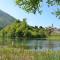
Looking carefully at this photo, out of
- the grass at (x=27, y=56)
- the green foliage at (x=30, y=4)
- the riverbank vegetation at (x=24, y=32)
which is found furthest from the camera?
the riverbank vegetation at (x=24, y=32)

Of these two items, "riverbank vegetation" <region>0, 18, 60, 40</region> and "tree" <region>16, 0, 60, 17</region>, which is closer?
"tree" <region>16, 0, 60, 17</region>

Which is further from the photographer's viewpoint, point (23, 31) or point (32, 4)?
point (23, 31)

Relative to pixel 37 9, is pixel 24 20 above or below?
above

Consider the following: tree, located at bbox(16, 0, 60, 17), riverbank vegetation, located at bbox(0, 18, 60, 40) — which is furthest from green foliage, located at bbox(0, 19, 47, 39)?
tree, located at bbox(16, 0, 60, 17)

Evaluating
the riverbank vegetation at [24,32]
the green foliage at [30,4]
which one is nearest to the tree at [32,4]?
the green foliage at [30,4]

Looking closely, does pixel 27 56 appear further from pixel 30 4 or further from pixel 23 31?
pixel 23 31

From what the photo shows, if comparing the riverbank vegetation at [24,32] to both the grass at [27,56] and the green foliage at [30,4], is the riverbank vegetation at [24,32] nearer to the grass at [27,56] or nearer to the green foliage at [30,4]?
the green foliage at [30,4]

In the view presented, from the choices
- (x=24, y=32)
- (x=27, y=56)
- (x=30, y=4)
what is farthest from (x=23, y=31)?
(x=27, y=56)

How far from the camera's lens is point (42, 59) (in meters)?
14.9

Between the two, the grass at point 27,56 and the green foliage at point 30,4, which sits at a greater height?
the green foliage at point 30,4

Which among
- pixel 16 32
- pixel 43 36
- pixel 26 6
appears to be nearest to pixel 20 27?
pixel 16 32

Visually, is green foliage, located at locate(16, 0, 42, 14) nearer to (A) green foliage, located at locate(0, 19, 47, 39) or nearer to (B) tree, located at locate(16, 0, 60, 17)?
(B) tree, located at locate(16, 0, 60, 17)

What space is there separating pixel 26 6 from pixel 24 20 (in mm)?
110891

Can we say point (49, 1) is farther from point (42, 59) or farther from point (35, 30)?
point (35, 30)
